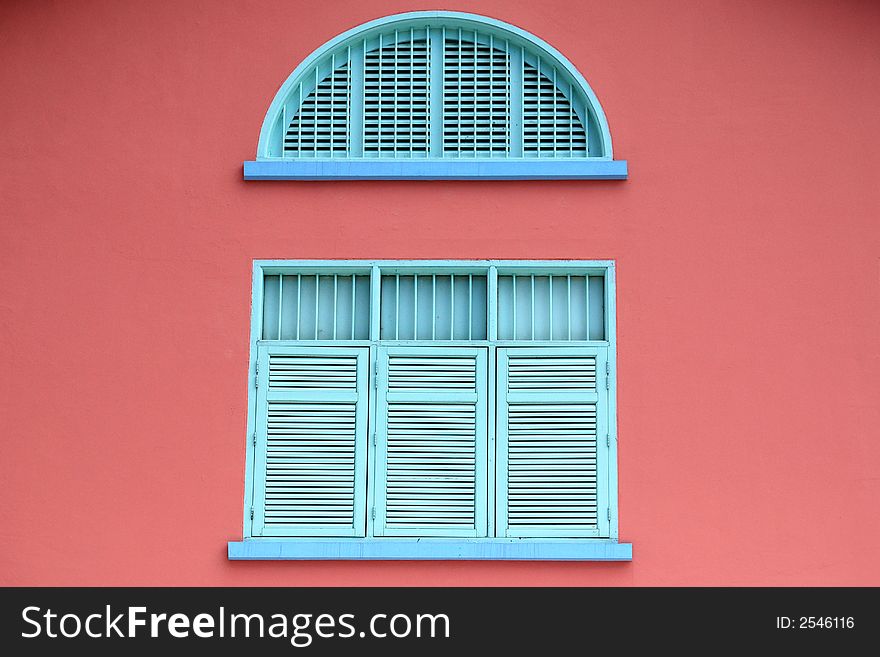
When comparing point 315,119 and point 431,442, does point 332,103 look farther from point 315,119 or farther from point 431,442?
point 431,442

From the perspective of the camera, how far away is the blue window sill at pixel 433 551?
625cm

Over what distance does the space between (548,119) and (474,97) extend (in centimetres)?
48

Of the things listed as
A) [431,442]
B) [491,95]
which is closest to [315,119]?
[491,95]

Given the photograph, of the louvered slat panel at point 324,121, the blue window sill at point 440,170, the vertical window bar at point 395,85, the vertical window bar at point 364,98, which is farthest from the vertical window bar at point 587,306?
the louvered slat panel at point 324,121

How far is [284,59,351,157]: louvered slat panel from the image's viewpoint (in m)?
6.80

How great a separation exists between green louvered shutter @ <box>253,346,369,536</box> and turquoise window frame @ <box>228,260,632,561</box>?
0.11ft

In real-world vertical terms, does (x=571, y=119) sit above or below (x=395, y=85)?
below

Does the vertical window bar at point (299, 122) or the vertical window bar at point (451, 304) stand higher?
the vertical window bar at point (299, 122)

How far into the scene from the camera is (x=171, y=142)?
21.9 feet

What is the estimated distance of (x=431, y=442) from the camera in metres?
6.51

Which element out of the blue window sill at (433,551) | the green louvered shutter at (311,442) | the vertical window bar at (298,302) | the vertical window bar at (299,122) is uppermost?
the vertical window bar at (299,122)

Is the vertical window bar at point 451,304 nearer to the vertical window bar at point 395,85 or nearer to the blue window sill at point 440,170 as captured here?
the blue window sill at point 440,170
